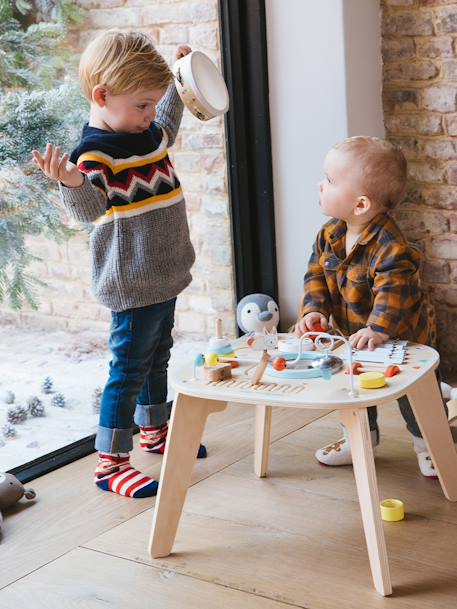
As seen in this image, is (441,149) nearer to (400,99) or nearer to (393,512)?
(400,99)

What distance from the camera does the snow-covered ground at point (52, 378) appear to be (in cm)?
234

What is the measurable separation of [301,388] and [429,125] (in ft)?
4.82

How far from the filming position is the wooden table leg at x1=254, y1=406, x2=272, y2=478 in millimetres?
2156

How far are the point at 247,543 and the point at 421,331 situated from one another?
617 mm

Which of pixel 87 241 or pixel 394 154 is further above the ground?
pixel 394 154

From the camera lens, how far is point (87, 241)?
97.7 inches

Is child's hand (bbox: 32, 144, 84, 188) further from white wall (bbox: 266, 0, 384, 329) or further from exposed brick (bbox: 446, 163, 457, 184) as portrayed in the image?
exposed brick (bbox: 446, 163, 457, 184)

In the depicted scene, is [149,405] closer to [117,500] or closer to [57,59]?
[117,500]

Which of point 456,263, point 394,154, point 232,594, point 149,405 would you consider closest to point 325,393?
point 232,594

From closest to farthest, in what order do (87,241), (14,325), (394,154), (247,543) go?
(247,543) → (394,154) → (14,325) → (87,241)

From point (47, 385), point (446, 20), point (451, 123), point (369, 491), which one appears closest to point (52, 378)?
point (47, 385)

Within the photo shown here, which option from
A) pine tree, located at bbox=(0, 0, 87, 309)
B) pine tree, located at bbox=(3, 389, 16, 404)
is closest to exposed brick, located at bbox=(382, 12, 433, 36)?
pine tree, located at bbox=(0, 0, 87, 309)

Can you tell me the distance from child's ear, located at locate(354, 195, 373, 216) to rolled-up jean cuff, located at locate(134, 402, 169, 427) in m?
0.73

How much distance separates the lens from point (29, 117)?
226 centimetres
